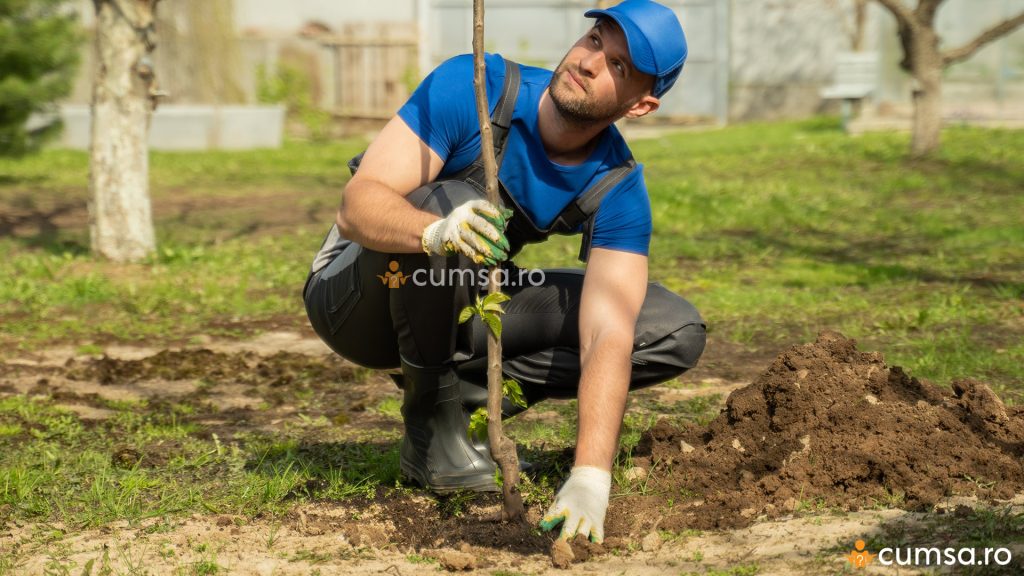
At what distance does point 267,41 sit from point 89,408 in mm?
13639

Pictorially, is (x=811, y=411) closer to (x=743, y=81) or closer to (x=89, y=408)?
(x=89, y=408)

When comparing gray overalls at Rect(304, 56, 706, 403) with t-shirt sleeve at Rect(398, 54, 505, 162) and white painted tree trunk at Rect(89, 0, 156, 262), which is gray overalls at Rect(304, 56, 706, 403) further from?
white painted tree trunk at Rect(89, 0, 156, 262)

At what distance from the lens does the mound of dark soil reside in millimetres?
3061

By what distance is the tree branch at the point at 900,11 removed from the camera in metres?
10.5

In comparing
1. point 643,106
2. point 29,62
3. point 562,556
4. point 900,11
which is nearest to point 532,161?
point 643,106

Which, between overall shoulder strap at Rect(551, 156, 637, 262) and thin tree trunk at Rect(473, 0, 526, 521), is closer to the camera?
thin tree trunk at Rect(473, 0, 526, 521)

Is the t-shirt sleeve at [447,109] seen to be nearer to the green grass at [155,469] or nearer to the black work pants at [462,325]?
the black work pants at [462,325]

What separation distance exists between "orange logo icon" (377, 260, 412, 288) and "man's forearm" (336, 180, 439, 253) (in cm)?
9

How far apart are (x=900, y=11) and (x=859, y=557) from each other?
29.5ft

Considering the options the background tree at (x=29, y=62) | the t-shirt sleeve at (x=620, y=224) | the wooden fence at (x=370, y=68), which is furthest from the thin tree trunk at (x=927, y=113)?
the t-shirt sleeve at (x=620, y=224)

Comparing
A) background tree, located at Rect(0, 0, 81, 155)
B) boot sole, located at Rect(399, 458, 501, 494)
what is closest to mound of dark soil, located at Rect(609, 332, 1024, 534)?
boot sole, located at Rect(399, 458, 501, 494)

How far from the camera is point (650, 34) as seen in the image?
3.14m

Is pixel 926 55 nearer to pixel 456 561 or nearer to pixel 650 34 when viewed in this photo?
pixel 650 34

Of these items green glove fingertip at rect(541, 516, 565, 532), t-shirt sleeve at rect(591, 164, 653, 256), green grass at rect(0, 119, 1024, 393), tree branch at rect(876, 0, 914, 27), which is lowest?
green grass at rect(0, 119, 1024, 393)
